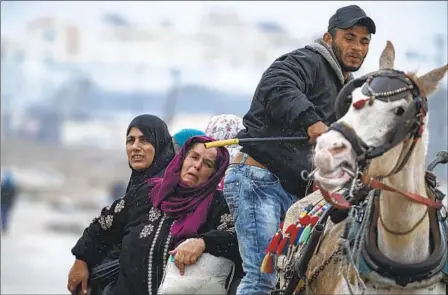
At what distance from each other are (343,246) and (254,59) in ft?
340

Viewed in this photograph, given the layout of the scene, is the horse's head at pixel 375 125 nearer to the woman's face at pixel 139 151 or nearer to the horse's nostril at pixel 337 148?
the horse's nostril at pixel 337 148

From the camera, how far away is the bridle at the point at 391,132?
6074 mm

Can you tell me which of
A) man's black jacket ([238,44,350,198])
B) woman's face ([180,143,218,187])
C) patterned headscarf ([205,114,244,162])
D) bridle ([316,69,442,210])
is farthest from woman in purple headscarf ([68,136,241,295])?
bridle ([316,69,442,210])

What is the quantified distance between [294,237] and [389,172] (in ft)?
3.68

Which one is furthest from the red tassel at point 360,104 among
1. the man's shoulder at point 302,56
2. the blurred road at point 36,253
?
the blurred road at point 36,253

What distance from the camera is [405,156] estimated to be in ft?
20.6

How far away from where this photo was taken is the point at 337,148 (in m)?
6.01

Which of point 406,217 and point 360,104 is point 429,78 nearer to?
point 360,104

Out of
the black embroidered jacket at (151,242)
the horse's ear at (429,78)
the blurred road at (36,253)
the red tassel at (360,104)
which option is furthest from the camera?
the blurred road at (36,253)

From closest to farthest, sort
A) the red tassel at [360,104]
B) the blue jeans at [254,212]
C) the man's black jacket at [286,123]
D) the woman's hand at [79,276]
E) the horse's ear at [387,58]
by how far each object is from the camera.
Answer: the red tassel at [360,104] < the horse's ear at [387,58] < the man's black jacket at [286,123] < the blue jeans at [254,212] < the woman's hand at [79,276]

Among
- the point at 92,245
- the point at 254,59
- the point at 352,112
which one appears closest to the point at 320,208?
the point at 352,112

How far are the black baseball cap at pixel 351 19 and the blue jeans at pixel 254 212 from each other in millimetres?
934

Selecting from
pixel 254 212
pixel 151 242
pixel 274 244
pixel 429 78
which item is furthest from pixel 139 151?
pixel 429 78

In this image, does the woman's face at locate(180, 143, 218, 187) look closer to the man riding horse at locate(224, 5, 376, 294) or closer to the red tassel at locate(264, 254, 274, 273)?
the man riding horse at locate(224, 5, 376, 294)
